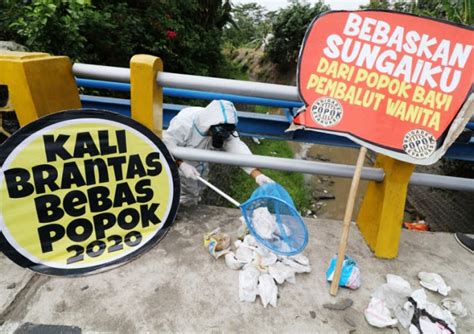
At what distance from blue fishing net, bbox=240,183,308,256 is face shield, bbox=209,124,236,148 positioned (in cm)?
76

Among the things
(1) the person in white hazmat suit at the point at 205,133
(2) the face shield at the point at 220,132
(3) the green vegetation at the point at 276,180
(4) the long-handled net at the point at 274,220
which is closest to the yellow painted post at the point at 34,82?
(1) the person in white hazmat suit at the point at 205,133

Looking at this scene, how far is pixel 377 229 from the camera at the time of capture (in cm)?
177

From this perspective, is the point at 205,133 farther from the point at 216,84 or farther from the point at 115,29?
the point at 115,29

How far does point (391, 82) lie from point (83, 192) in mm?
1621

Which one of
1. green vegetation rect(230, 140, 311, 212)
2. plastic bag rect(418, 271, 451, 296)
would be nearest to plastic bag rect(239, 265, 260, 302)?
plastic bag rect(418, 271, 451, 296)

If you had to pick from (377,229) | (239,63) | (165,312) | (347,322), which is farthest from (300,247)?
(239,63)

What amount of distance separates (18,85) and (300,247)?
5.23 ft

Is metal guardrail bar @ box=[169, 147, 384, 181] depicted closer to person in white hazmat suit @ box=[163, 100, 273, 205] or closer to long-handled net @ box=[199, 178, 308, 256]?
long-handled net @ box=[199, 178, 308, 256]

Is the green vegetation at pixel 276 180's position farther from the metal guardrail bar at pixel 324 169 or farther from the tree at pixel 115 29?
the metal guardrail bar at pixel 324 169

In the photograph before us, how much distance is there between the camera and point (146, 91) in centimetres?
161

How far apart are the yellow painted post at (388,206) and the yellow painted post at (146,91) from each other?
4.26ft

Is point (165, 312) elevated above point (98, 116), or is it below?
below

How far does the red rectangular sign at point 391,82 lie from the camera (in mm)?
1444

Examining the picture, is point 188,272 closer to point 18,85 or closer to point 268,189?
point 268,189
